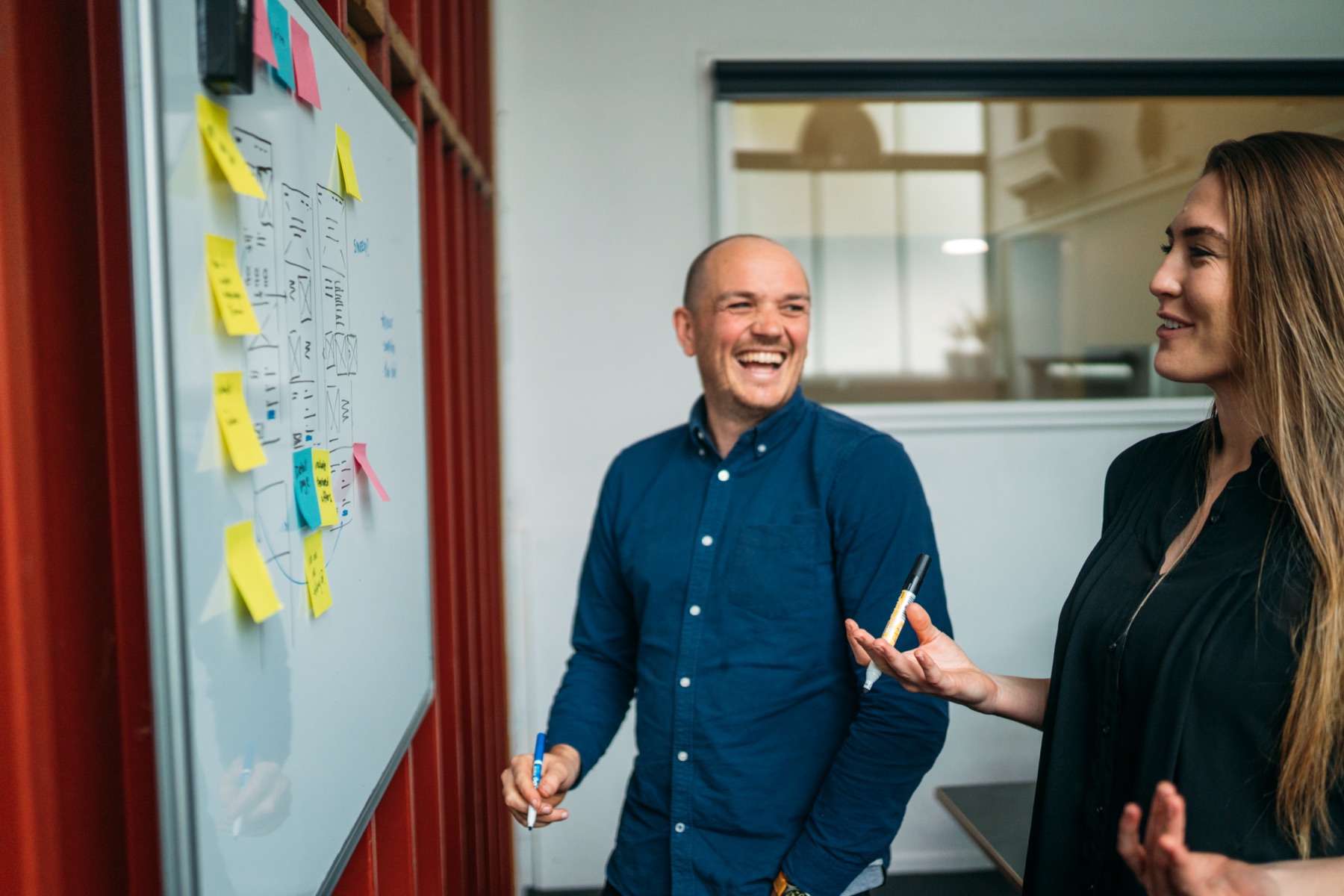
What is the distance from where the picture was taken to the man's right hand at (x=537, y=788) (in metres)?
1.18

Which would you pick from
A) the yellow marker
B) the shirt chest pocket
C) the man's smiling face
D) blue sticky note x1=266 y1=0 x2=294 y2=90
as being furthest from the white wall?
blue sticky note x1=266 y1=0 x2=294 y2=90

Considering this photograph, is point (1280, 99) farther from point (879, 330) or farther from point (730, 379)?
point (730, 379)

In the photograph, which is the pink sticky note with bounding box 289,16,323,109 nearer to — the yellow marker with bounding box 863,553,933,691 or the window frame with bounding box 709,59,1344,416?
the yellow marker with bounding box 863,553,933,691

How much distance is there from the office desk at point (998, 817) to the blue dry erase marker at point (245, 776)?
57.0 inches

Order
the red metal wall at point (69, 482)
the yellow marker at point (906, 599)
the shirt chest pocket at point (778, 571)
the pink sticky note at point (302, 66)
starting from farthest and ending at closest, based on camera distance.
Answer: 1. the shirt chest pocket at point (778, 571)
2. the yellow marker at point (906, 599)
3. the pink sticky note at point (302, 66)
4. the red metal wall at point (69, 482)

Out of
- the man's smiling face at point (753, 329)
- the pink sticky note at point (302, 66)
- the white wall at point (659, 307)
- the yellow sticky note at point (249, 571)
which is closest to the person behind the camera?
the yellow sticky note at point (249, 571)

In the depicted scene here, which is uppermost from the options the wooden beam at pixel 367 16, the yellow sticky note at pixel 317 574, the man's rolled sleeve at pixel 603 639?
the wooden beam at pixel 367 16

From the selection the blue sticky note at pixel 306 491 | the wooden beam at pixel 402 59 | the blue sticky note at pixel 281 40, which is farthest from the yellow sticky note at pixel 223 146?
the wooden beam at pixel 402 59

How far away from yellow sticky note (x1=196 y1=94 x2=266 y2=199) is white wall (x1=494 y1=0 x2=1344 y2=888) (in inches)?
76.0

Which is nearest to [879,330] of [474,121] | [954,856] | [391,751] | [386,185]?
[474,121]

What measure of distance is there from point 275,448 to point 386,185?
56 cm

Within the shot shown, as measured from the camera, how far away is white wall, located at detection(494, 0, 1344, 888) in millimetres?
2600

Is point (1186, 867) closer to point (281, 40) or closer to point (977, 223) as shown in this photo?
point (281, 40)

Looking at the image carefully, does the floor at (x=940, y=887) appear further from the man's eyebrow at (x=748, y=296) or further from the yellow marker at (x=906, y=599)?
the man's eyebrow at (x=748, y=296)
